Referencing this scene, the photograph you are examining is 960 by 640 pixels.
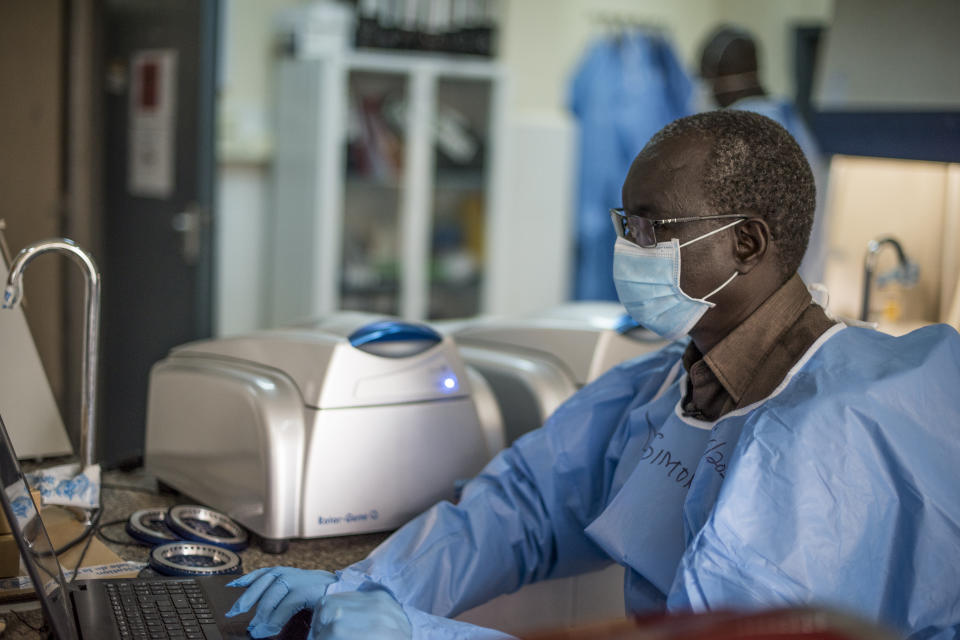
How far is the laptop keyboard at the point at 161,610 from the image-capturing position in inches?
40.4

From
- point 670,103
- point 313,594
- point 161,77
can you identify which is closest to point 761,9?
point 670,103

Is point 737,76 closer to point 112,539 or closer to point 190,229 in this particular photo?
point 190,229

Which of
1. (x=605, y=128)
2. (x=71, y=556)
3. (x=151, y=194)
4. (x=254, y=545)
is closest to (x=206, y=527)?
(x=254, y=545)

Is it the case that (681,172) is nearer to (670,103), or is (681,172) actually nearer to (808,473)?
(808,473)

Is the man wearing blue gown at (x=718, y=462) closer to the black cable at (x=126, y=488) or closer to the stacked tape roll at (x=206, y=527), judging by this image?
the stacked tape roll at (x=206, y=527)

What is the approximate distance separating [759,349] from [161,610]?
702mm

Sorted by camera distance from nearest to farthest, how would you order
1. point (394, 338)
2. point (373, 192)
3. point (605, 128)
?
point (394, 338), point (373, 192), point (605, 128)

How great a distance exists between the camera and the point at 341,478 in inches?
53.7

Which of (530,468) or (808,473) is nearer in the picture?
(808,473)

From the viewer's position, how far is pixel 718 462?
1043 mm

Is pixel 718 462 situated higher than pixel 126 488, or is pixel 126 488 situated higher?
pixel 718 462

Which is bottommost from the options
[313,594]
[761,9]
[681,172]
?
[313,594]

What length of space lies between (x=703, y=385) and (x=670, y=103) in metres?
3.71

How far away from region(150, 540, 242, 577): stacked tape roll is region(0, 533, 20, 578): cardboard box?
5.9 inches
